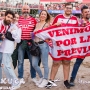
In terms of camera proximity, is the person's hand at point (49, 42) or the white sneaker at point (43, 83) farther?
the white sneaker at point (43, 83)

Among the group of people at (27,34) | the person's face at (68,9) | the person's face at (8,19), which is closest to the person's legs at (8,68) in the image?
the group of people at (27,34)

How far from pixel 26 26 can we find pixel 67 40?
0.96m

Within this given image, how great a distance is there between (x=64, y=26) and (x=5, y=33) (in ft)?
4.26

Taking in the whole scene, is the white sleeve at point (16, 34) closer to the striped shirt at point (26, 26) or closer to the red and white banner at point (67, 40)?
the striped shirt at point (26, 26)

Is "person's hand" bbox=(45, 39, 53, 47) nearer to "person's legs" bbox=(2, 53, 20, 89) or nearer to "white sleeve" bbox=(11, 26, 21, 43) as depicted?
"white sleeve" bbox=(11, 26, 21, 43)

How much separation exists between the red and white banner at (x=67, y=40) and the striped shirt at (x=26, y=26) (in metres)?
0.21

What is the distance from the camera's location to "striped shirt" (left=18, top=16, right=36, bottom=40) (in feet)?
16.9

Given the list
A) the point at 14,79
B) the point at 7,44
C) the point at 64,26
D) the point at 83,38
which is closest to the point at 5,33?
the point at 7,44

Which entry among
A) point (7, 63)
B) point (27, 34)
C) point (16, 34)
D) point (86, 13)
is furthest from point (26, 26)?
point (86, 13)

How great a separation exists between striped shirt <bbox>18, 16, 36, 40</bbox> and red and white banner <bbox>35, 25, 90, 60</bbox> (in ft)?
0.70

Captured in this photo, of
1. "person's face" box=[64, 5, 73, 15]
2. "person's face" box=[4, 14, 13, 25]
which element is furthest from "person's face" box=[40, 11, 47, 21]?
"person's face" box=[4, 14, 13, 25]

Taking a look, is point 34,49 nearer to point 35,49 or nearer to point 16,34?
point 35,49

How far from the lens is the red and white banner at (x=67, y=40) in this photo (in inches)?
205

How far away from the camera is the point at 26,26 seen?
516cm
